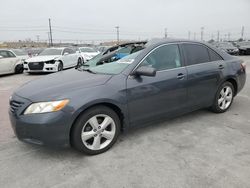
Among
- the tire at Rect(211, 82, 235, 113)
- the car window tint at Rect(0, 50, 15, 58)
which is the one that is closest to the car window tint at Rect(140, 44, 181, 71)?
the tire at Rect(211, 82, 235, 113)

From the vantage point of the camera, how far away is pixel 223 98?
4.30 meters

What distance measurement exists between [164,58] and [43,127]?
206 cm

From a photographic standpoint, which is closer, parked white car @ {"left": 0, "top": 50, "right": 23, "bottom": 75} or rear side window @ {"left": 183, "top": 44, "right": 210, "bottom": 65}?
rear side window @ {"left": 183, "top": 44, "right": 210, "bottom": 65}

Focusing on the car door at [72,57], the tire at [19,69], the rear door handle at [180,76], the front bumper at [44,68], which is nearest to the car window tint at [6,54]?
the tire at [19,69]

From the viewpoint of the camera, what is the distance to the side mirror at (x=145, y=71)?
9.59ft

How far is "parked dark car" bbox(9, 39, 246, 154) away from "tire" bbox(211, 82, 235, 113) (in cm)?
11

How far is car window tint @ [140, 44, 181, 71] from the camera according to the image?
10.8 ft

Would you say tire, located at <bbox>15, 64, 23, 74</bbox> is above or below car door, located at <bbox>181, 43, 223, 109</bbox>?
below

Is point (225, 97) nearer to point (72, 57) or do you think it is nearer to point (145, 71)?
point (145, 71)

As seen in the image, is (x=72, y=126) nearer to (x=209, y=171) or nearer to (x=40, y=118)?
(x=40, y=118)

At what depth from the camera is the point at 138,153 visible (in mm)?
2895

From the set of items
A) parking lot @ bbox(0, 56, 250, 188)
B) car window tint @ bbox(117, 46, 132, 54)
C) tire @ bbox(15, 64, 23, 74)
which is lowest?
parking lot @ bbox(0, 56, 250, 188)

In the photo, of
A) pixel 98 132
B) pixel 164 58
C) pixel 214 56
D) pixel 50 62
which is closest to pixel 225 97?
pixel 214 56

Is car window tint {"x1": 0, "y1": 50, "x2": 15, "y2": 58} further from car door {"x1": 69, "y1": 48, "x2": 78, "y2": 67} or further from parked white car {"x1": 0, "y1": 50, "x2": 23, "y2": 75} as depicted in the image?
Answer: car door {"x1": 69, "y1": 48, "x2": 78, "y2": 67}
